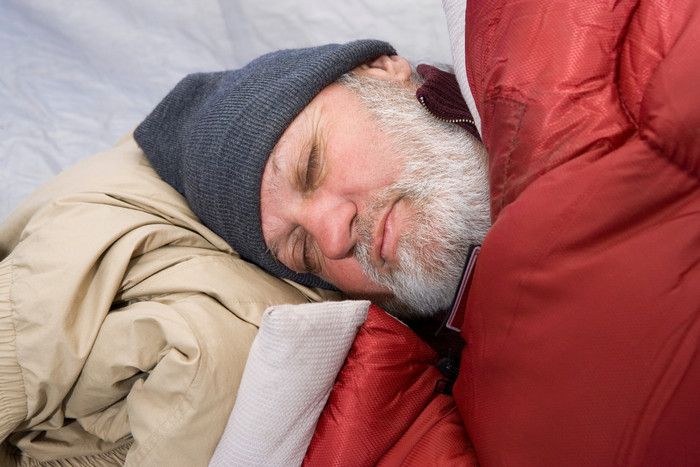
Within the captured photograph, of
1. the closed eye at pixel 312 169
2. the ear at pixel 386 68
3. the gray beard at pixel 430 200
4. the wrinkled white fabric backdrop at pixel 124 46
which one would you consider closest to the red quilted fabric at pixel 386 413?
the gray beard at pixel 430 200

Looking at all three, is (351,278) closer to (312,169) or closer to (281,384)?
(312,169)

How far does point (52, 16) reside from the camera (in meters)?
1.76

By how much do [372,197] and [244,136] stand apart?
0.81 ft

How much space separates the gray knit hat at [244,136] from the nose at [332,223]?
0.37 ft

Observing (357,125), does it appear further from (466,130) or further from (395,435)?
(395,435)

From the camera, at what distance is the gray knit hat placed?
1051 millimetres

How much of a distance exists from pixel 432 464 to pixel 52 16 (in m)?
1.65

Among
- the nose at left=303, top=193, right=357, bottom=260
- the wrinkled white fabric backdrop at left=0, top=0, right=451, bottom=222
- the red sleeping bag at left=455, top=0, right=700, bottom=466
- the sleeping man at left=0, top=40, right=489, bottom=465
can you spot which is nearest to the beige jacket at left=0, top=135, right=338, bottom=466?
the sleeping man at left=0, top=40, right=489, bottom=465

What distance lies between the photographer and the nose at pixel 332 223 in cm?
102

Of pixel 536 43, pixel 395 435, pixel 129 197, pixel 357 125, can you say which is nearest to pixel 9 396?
pixel 129 197

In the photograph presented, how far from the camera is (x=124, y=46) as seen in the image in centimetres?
177

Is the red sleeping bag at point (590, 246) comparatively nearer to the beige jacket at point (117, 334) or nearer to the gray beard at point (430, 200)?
the gray beard at point (430, 200)

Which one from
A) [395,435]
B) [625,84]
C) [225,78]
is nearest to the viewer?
[625,84]

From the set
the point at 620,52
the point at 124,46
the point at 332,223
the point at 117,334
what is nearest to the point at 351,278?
the point at 332,223
